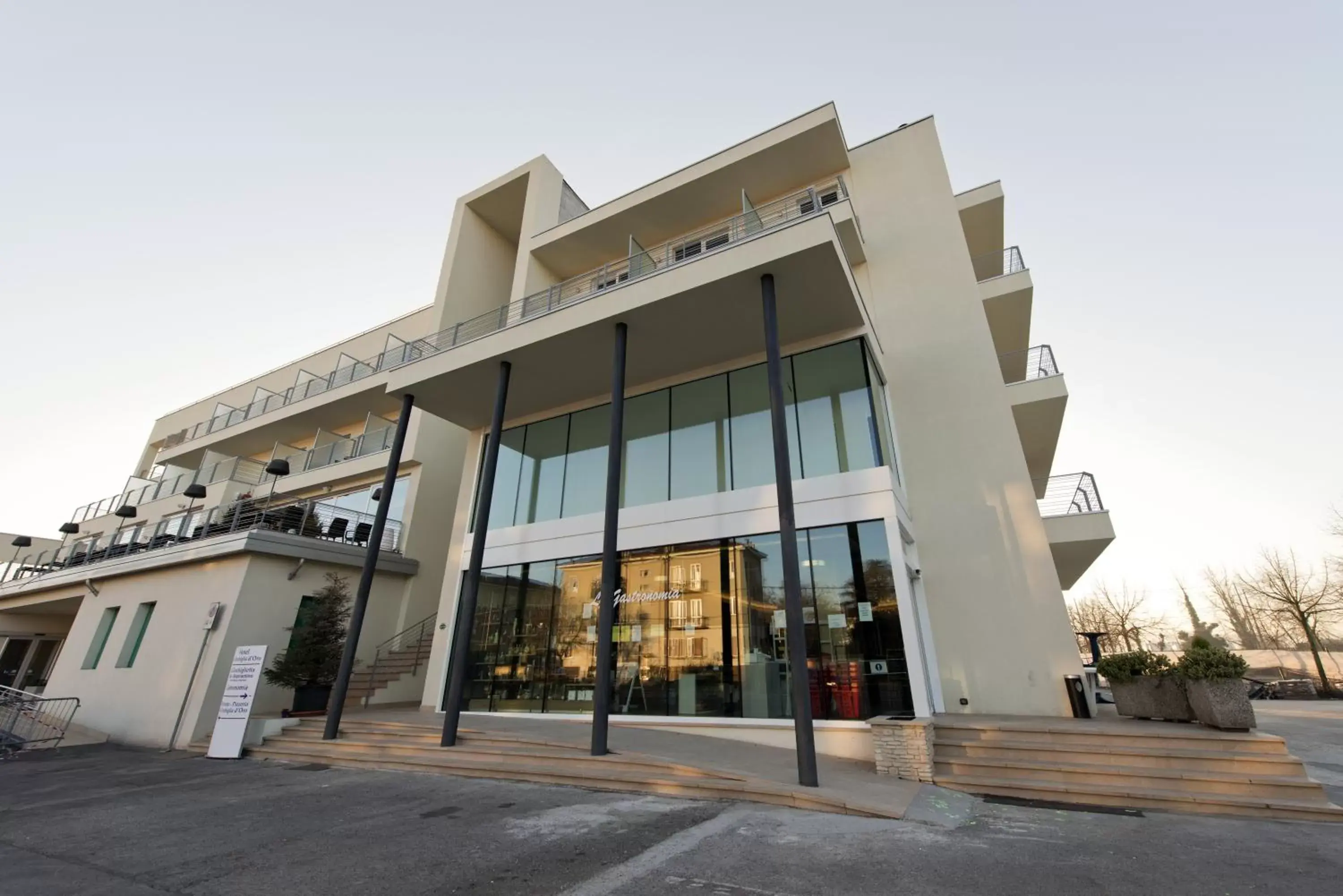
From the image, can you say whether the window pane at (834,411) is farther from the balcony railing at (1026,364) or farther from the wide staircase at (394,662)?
the wide staircase at (394,662)

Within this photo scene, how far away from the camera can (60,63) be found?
35.6ft

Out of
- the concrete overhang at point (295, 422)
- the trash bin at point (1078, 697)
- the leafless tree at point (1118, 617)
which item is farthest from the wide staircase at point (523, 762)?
the leafless tree at point (1118, 617)

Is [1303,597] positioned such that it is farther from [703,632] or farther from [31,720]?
[31,720]

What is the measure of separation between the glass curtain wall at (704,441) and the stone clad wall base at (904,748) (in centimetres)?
415

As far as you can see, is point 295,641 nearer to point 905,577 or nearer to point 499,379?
point 499,379

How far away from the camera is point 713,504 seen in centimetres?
1053

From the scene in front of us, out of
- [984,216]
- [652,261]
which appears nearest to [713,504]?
[652,261]

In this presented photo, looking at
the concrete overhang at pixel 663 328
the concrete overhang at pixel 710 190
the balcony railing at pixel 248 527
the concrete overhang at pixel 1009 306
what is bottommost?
the balcony railing at pixel 248 527

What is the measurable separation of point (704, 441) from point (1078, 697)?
7698 mm

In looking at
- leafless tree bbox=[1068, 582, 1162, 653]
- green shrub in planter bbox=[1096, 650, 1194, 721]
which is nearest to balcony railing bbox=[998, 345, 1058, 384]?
green shrub in planter bbox=[1096, 650, 1194, 721]

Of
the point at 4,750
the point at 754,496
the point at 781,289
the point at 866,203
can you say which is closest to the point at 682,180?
the point at 866,203

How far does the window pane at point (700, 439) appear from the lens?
1098 cm

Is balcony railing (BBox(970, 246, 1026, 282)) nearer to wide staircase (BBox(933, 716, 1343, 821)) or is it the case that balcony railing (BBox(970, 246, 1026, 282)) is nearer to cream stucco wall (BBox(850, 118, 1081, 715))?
cream stucco wall (BBox(850, 118, 1081, 715))

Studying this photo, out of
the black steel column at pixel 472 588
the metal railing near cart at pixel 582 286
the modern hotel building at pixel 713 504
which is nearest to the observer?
the black steel column at pixel 472 588
